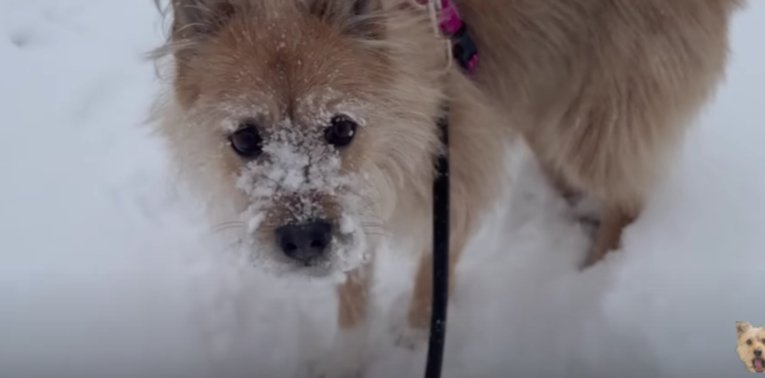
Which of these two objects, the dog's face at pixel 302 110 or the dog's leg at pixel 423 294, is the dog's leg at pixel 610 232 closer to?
the dog's leg at pixel 423 294

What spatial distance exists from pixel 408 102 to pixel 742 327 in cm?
115

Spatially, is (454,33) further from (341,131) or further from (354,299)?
(354,299)

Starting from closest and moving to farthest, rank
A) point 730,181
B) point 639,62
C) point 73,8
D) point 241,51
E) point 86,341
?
point 241,51
point 639,62
point 86,341
point 730,181
point 73,8

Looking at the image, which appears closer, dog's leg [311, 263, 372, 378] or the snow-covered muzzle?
the snow-covered muzzle

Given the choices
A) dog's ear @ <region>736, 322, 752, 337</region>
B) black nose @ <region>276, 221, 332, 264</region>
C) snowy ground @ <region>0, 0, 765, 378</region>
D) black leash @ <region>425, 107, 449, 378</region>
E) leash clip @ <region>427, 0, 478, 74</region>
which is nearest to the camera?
black nose @ <region>276, 221, 332, 264</region>

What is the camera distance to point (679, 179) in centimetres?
267

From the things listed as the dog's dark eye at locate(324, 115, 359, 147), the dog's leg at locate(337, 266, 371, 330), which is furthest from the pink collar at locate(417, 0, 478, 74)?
the dog's leg at locate(337, 266, 371, 330)

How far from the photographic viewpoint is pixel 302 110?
1.59 meters

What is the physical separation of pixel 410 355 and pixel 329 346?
27 cm

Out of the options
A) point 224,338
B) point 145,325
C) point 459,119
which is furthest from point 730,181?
point 145,325

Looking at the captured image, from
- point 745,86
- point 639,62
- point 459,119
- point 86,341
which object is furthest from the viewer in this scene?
point 745,86

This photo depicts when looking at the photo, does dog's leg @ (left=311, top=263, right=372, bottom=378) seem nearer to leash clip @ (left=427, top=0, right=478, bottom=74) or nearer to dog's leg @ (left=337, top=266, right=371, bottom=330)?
dog's leg @ (left=337, top=266, right=371, bottom=330)

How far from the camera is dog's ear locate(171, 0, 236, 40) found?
1.68 meters

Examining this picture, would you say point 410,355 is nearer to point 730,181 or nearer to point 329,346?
point 329,346
